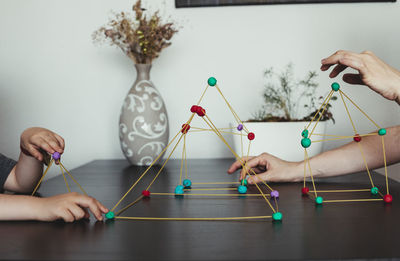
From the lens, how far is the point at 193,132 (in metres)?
1.73

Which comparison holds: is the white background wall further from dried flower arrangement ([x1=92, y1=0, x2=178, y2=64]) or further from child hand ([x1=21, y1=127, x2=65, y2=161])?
child hand ([x1=21, y1=127, x2=65, y2=161])

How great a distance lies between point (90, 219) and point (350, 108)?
4.38ft

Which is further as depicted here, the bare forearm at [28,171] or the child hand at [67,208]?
the bare forearm at [28,171]

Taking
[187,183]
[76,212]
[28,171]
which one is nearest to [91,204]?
[76,212]

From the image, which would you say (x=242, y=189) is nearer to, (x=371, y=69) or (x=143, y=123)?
(x=371, y=69)

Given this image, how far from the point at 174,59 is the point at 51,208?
1126mm

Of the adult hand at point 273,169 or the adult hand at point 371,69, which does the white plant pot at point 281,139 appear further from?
the adult hand at point 371,69

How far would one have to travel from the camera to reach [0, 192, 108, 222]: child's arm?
2.17ft

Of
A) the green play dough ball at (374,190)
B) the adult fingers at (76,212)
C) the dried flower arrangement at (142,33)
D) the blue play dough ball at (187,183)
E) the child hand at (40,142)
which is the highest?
the dried flower arrangement at (142,33)

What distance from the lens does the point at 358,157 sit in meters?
1.06

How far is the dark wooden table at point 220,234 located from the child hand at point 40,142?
150mm

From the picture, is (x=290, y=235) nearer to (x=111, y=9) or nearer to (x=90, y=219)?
(x=90, y=219)

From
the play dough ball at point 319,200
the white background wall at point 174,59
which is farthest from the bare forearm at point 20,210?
the white background wall at point 174,59

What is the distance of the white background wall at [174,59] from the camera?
5.47 feet
